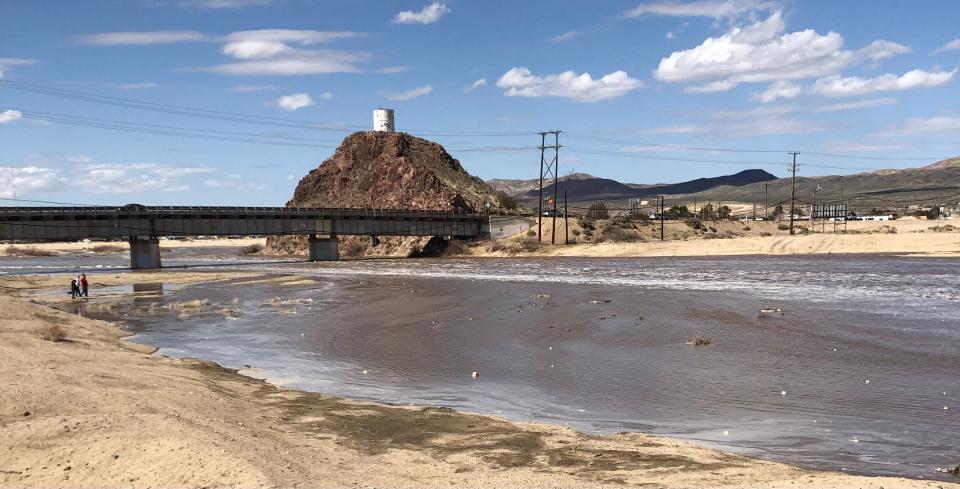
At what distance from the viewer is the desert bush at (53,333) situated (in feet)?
73.3

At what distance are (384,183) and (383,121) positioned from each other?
23.0 m

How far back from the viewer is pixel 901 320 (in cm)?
2906

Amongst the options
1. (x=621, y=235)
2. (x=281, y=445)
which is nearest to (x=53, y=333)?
(x=281, y=445)

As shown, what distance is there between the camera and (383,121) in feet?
488

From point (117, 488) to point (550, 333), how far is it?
2039 centimetres

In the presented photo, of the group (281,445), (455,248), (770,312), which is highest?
(281,445)

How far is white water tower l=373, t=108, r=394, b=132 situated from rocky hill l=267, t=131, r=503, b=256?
25.5ft

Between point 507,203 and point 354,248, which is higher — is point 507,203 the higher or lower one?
the higher one

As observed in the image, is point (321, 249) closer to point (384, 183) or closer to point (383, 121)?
point (384, 183)

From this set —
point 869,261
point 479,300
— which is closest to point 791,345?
point 479,300

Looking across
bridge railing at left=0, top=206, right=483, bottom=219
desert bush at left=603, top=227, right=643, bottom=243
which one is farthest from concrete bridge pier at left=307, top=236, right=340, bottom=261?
desert bush at left=603, top=227, right=643, bottom=243

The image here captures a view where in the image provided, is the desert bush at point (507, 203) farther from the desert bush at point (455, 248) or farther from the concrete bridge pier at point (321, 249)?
the concrete bridge pier at point (321, 249)

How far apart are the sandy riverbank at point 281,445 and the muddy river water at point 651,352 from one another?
5.94ft

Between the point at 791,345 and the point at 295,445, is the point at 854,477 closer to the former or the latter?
the point at 295,445
